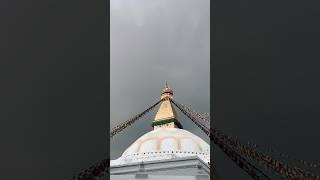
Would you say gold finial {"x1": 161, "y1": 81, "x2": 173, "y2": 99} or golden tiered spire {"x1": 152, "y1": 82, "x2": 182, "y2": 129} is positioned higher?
gold finial {"x1": 161, "y1": 81, "x2": 173, "y2": 99}

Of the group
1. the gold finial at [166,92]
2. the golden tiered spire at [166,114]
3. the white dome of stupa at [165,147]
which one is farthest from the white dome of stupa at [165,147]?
the gold finial at [166,92]

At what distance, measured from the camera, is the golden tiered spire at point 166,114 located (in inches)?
642

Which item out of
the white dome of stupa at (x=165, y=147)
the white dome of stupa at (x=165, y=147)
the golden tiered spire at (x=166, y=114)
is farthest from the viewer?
the golden tiered spire at (x=166, y=114)

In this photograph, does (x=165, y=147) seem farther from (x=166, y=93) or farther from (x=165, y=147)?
(x=166, y=93)

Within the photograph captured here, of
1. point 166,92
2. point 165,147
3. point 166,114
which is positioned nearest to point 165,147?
point 165,147

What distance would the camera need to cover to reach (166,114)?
1652 centimetres

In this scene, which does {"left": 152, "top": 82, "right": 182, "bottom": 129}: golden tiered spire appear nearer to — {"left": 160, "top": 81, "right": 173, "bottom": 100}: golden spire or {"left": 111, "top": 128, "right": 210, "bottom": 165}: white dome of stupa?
{"left": 160, "top": 81, "right": 173, "bottom": 100}: golden spire

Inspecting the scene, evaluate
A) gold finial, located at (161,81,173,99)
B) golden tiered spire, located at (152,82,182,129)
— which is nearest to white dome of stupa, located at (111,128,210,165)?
golden tiered spire, located at (152,82,182,129)

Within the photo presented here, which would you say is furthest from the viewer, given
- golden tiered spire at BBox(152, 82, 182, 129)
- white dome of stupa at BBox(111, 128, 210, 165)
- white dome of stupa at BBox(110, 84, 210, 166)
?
golden tiered spire at BBox(152, 82, 182, 129)

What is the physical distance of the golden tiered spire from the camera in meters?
16.3

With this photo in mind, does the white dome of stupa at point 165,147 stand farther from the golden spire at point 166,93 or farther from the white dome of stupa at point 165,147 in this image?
the golden spire at point 166,93
